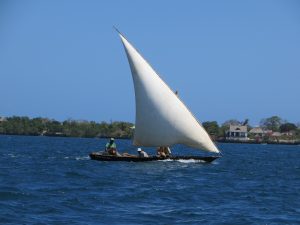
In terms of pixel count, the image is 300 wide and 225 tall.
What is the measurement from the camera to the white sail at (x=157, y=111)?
49906mm

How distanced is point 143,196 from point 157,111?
20.6m

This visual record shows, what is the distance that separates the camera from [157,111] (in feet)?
164

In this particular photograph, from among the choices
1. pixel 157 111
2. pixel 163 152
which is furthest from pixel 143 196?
pixel 163 152

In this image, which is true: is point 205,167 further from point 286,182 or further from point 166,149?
point 286,182

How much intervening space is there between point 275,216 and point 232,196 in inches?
217

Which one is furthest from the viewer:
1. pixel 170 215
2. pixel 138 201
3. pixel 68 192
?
pixel 68 192

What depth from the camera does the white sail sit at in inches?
1965

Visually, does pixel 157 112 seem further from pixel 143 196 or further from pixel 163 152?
pixel 143 196

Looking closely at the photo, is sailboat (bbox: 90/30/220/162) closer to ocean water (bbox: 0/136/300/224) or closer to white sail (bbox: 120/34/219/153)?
white sail (bbox: 120/34/219/153)

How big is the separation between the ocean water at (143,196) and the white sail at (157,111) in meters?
4.79

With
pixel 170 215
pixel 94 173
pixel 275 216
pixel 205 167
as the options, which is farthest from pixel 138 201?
pixel 205 167

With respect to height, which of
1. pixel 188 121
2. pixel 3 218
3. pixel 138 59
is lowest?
pixel 3 218

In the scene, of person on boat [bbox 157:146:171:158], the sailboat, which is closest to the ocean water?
person on boat [bbox 157:146:171:158]

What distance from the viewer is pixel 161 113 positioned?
50.1 meters
